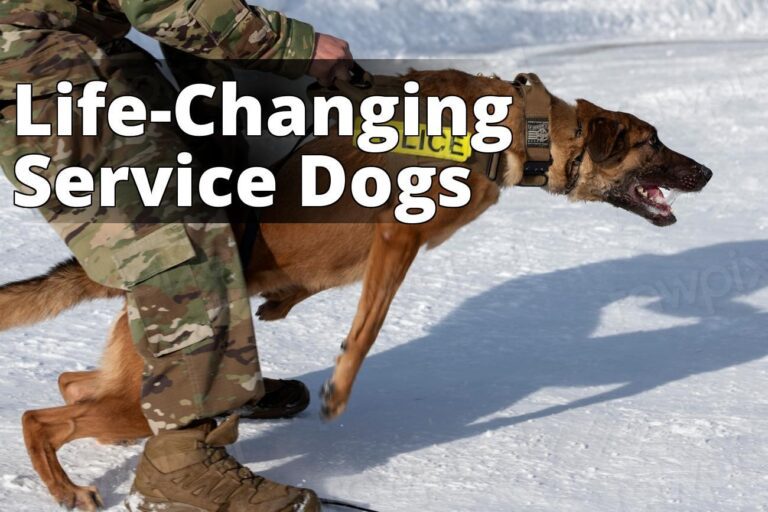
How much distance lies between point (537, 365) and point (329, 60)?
1916 millimetres

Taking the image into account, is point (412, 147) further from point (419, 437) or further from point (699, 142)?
point (699, 142)

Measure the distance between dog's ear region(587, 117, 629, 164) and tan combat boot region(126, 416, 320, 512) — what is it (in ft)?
5.66

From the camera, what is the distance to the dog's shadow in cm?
385

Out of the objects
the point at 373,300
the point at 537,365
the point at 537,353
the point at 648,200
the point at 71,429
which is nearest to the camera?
the point at 71,429

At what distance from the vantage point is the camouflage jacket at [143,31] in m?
3.02

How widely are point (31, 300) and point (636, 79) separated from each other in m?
7.45

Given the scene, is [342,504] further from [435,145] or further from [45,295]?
[435,145]

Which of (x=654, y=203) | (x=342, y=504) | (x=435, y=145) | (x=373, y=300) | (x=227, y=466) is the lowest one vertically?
(x=342, y=504)

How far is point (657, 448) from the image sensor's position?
383 centimetres

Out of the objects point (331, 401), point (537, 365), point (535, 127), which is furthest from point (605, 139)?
point (331, 401)

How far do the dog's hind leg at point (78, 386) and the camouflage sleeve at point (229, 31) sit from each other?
103 centimetres

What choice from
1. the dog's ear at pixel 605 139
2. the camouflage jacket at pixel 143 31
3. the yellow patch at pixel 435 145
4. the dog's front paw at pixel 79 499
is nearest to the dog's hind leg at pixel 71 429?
the dog's front paw at pixel 79 499

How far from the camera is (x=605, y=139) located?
4.13m

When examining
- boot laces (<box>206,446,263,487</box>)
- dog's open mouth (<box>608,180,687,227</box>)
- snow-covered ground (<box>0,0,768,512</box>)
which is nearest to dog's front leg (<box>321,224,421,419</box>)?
snow-covered ground (<box>0,0,768,512</box>)
